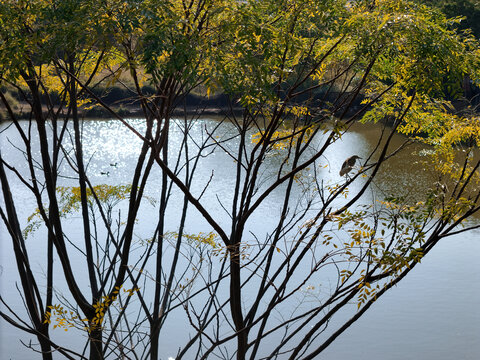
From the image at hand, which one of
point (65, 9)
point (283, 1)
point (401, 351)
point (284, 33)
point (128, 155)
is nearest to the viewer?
point (65, 9)

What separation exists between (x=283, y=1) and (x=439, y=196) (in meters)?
1.61

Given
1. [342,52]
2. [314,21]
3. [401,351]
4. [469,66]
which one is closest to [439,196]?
[469,66]

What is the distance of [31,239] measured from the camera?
9094 mm

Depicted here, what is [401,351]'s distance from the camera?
6980mm

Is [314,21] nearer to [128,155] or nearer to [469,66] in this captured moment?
[469,66]

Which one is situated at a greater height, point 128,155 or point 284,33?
point 128,155

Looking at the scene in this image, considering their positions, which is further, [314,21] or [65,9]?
[314,21]

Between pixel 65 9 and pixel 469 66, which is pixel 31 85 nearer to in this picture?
pixel 65 9

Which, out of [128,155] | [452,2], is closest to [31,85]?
[128,155]

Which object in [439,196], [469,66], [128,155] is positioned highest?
[128,155]

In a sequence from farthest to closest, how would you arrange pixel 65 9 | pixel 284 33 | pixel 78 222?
pixel 78 222
pixel 284 33
pixel 65 9

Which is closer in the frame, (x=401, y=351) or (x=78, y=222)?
(x=401, y=351)

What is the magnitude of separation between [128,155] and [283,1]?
10.7m

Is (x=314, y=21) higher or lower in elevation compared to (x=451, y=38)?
higher
